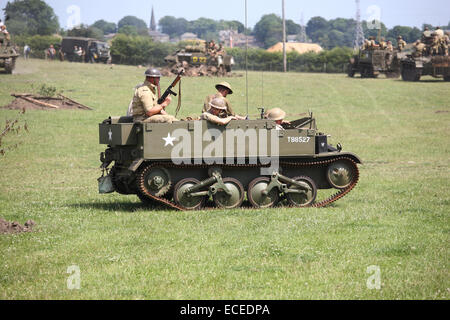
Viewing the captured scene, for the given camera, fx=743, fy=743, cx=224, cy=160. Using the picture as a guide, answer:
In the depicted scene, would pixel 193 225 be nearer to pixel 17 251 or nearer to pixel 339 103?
pixel 17 251

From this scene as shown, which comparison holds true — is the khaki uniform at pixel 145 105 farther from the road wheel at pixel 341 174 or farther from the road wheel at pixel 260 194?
the road wheel at pixel 341 174

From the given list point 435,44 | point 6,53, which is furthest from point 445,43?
point 6,53

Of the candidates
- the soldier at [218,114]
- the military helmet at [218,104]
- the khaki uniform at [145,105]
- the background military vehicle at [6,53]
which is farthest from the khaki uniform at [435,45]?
the khaki uniform at [145,105]

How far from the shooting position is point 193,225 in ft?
41.9

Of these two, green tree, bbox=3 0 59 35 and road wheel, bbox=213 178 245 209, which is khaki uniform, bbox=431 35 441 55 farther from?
green tree, bbox=3 0 59 35

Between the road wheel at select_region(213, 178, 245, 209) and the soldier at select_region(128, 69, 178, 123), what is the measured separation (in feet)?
5.41

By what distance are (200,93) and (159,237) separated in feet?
101

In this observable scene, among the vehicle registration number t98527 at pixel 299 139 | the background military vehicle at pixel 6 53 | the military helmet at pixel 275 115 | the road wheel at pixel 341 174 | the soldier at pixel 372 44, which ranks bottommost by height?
the road wheel at pixel 341 174

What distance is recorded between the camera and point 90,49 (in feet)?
254

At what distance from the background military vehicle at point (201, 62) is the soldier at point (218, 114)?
40721mm

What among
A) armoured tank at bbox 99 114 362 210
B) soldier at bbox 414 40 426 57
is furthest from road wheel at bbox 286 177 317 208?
soldier at bbox 414 40 426 57

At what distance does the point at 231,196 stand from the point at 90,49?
6578 cm

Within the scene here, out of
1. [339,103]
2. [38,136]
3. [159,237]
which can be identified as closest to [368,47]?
[339,103]

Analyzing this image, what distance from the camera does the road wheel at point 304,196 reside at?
14.8 m
